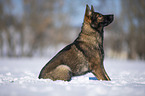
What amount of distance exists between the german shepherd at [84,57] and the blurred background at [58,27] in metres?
15.8

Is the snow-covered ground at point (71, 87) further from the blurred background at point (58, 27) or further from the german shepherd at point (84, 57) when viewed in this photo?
the blurred background at point (58, 27)

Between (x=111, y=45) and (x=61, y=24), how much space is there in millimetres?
10330

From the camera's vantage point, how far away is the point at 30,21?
29.3 metres

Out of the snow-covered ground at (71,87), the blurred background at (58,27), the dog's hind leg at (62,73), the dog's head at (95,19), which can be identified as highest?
the blurred background at (58,27)

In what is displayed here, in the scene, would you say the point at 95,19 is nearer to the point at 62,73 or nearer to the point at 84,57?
the point at 84,57

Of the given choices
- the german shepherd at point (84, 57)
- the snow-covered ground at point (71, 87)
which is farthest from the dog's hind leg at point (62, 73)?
the snow-covered ground at point (71, 87)

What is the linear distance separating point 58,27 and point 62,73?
28444 mm

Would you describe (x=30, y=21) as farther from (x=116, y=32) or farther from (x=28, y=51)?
(x=116, y=32)

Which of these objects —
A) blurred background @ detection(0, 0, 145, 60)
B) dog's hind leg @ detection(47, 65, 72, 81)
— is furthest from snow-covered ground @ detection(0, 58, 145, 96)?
blurred background @ detection(0, 0, 145, 60)

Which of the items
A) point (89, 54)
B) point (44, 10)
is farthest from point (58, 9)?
point (89, 54)

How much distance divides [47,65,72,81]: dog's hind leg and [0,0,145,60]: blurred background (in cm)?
1683

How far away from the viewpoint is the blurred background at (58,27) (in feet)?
75.4

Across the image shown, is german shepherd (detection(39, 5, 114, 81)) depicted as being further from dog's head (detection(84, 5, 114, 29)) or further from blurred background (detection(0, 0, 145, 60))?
blurred background (detection(0, 0, 145, 60))

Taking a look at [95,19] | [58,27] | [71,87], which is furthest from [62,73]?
[58,27]
